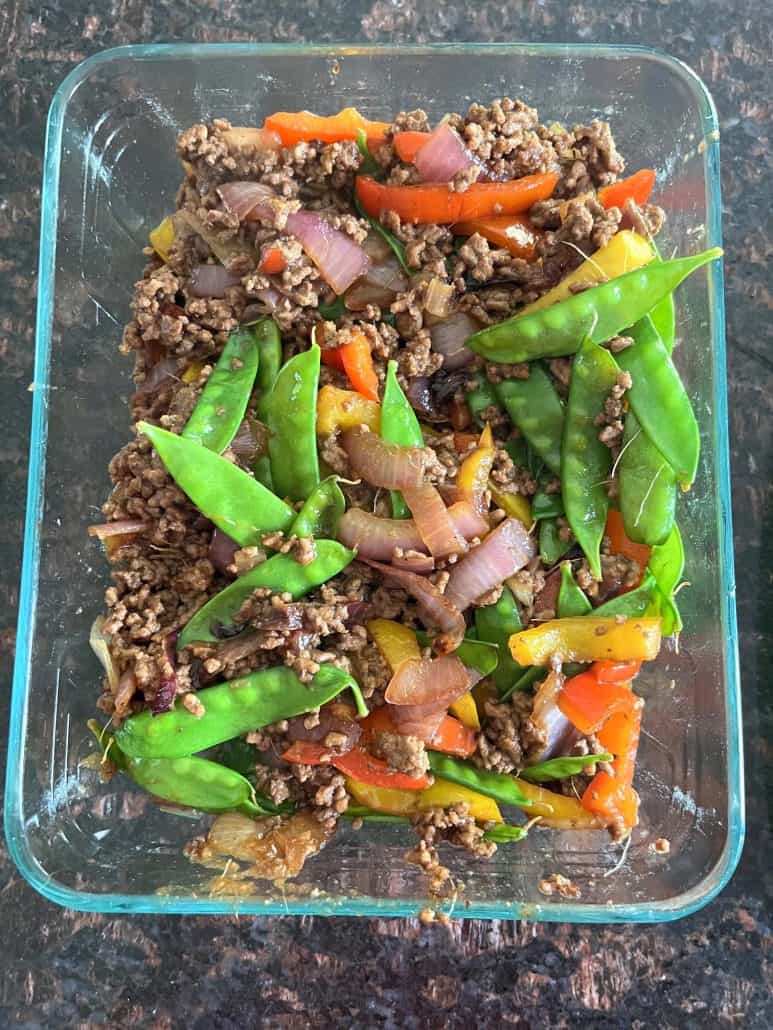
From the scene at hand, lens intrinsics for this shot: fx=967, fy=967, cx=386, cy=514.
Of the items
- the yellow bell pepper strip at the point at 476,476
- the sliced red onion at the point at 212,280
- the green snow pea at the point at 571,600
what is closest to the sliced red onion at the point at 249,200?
the sliced red onion at the point at 212,280

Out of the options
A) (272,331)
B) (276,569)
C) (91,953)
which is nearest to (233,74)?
(272,331)

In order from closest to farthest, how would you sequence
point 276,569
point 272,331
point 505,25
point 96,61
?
point 276,569, point 272,331, point 96,61, point 505,25

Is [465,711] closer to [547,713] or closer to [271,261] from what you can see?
[547,713]

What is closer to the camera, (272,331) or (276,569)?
(276,569)

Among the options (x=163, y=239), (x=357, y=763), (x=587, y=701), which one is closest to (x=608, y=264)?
(x=587, y=701)

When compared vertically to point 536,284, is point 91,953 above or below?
below

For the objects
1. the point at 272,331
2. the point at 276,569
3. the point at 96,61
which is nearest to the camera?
the point at 276,569

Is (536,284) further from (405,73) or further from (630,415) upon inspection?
(405,73)

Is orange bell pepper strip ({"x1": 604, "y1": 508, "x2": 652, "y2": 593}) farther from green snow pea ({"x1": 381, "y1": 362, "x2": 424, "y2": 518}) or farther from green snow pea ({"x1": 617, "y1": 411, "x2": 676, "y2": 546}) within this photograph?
green snow pea ({"x1": 381, "y1": 362, "x2": 424, "y2": 518})
